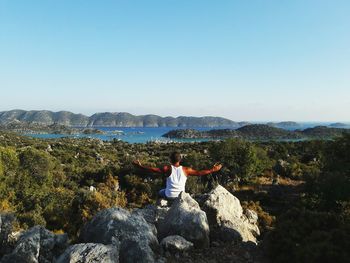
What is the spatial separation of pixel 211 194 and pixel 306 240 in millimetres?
4067

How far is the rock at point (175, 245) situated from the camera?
7910mm

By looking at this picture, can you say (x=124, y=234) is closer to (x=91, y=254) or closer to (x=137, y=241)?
(x=137, y=241)

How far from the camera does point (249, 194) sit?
92.9ft

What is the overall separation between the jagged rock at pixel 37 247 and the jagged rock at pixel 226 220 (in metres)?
3.93

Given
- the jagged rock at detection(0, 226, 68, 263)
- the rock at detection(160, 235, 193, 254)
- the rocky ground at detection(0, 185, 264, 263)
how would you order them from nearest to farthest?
the rocky ground at detection(0, 185, 264, 263) < the jagged rock at detection(0, 226, 68, 263) < the rock at detection(160, 235, 193, 254)

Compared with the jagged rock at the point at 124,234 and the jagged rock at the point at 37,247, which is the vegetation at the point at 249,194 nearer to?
the jagged rock at the point at 124,234

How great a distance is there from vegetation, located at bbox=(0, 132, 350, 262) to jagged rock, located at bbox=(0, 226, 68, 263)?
409cm

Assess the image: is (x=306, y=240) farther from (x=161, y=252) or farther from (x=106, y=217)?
(x=106, y=217)

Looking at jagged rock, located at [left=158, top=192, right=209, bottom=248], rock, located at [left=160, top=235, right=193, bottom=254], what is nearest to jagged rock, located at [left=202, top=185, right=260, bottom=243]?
jagged rock, located at [left=158, top=192, right=209, bottom=248]

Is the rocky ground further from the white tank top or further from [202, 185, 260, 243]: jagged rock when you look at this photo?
the white tank top

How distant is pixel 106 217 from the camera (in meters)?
8.08

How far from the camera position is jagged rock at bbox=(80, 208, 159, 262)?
278 inches

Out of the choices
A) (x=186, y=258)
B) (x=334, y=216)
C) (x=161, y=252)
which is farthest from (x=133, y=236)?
(x=334, y=216)

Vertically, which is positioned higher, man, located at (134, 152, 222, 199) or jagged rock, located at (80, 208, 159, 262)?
man, located at (134, 152, 222, 199)
